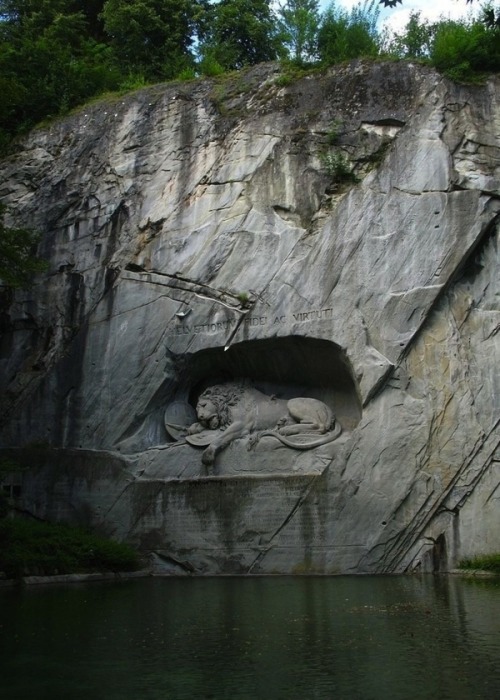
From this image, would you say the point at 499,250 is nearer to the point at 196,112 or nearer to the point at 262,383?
the point at 262,383

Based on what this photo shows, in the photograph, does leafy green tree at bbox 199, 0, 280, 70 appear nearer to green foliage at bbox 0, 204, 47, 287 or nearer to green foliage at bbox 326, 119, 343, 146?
green foliage at bbox 326, 119, 343, 146

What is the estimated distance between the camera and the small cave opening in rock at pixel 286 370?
55.3ft

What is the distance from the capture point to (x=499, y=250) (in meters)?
16.5

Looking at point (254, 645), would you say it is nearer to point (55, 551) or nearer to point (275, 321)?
point (55, 551)

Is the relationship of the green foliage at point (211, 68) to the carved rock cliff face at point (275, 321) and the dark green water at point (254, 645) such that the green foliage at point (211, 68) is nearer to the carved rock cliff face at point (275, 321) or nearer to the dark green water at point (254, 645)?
the carved rock cliff face at point (275, 321)

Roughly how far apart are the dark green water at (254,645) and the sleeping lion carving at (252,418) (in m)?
4.90

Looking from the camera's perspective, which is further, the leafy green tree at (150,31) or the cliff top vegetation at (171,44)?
→ the leafy green tree at (150,31)

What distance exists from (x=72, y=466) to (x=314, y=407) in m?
4.93

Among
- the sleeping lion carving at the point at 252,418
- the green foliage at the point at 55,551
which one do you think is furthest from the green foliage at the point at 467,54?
the green foliage at the point at 55,551

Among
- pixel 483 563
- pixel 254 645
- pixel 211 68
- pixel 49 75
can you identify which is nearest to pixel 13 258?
pixel 211 68

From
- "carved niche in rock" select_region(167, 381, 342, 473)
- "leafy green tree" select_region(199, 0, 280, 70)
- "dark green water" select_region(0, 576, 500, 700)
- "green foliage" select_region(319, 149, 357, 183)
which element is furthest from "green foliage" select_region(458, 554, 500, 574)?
"leafy green tree" select_region(199, 0, 280, 70)

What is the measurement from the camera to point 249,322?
17172 millimetres

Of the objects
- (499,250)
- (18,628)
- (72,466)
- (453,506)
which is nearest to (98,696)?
(18,628)

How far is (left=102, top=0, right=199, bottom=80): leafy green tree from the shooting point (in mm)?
25547
